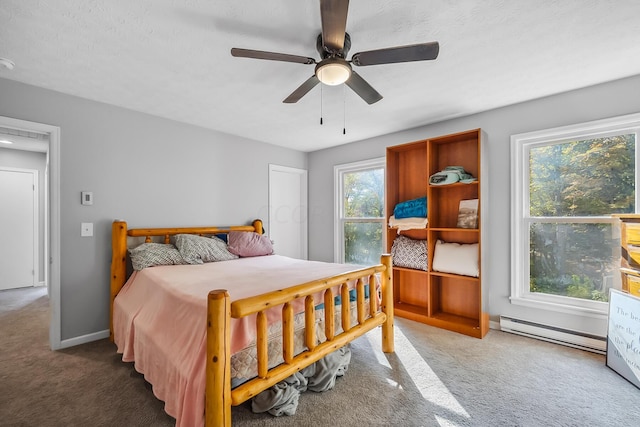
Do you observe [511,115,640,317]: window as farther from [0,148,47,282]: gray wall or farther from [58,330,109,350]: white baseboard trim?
[0,148,47,282]: gray wall

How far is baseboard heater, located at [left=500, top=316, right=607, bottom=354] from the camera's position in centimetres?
245

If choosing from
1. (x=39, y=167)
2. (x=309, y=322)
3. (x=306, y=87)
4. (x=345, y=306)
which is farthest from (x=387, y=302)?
(x=39, y=167)

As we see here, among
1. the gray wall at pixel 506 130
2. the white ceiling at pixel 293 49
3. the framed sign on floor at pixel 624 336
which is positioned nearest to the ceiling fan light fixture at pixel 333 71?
the white ceiling at pixel 293 49

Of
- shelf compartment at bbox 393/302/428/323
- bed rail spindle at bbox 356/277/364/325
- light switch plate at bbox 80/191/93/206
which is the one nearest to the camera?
bed rail spindle at bbox 356/277/364/325

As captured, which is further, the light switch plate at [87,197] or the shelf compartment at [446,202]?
the shelf compartment at [446,202]

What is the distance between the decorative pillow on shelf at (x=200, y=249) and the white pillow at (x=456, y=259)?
2.30m

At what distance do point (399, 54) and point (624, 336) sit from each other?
2554mm

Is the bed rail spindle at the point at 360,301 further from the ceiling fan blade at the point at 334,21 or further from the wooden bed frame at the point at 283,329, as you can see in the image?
the ceiling fan blade at the point at 334,21

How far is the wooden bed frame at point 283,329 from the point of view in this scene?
4.29 feet

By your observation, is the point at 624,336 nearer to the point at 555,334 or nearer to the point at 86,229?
the point at 555,334

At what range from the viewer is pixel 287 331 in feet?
5.29

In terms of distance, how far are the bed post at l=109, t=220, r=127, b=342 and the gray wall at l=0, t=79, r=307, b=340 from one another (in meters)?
0.11

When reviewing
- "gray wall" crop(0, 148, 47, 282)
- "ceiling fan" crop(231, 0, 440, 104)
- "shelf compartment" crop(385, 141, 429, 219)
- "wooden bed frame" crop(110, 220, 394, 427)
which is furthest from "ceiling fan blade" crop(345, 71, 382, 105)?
"gray wall" crop(0, 148, 47, 282)

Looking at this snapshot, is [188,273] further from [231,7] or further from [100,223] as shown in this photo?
[231,7]
